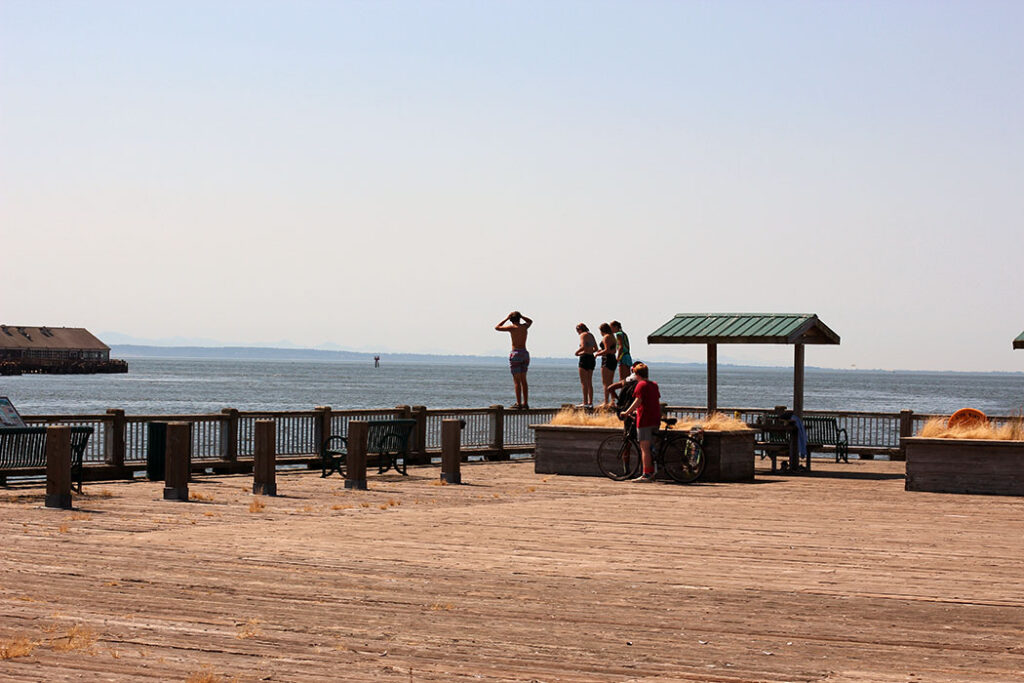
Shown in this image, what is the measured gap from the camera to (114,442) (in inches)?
880

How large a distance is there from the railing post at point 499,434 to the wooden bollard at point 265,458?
970 cm

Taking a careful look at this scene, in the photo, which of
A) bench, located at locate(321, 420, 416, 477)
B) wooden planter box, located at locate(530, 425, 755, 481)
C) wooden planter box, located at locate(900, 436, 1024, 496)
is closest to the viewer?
wooden planter box, located at locate(900, 436, 1024, 496)

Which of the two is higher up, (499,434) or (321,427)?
(321,427)

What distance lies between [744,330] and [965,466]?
228 inches

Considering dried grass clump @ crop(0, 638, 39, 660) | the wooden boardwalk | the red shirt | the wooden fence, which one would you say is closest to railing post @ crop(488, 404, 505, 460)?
the wooden fence

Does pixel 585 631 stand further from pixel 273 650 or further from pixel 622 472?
pixel 622 472

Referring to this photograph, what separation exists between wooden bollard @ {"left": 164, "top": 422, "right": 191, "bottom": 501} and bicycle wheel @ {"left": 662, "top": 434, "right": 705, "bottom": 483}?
8.01m

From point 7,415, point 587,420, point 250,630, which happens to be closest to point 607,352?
point 587,420

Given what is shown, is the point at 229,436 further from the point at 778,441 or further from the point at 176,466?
the point at 778,441

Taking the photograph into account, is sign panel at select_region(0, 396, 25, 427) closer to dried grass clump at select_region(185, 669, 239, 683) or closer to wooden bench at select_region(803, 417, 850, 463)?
dried grass clump at select_region(185, 669, 239, 683)

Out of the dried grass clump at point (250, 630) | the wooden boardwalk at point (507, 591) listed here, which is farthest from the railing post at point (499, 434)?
→ the dried grass clump at point (250, 630)

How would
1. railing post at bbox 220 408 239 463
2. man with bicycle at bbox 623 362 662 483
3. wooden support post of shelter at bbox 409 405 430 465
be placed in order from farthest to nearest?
wooden support post of shelter at bbox 409 405 430 465 < railing post at bbox 220 408 239 463 < man with bicycle at bbox 623 362 662 483

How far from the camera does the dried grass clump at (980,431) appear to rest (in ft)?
68.6

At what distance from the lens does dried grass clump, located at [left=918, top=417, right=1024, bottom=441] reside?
20.9 meters
